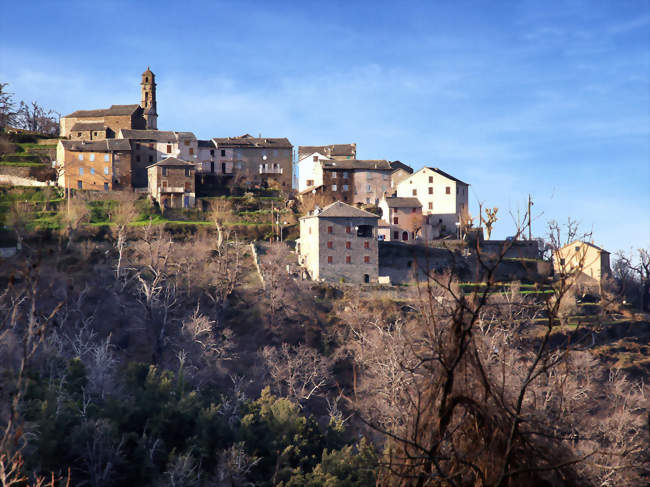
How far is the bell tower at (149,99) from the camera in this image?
8869 cm

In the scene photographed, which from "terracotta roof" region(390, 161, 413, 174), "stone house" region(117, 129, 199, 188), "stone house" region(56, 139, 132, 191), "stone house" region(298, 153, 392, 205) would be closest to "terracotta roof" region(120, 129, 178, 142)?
"stone house" region(117, 129, 199, 188)

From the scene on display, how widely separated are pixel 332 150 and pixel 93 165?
1099 inches

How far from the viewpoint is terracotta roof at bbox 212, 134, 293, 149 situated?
80.2 metres

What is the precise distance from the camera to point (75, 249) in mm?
59469

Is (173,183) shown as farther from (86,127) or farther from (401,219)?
(401,219)

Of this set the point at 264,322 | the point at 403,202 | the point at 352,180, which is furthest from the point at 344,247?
the point at 352,180

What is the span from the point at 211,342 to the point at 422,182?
30.7m

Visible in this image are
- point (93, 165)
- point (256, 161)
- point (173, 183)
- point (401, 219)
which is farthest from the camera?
point (256, 161)

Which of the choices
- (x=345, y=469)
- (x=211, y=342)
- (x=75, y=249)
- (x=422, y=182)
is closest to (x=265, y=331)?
(x=211, y=342)

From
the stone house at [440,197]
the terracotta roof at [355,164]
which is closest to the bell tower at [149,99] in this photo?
the terracotta roof at [355,164]

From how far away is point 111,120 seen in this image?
277 feet

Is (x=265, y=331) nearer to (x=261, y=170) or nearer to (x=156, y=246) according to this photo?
(x=156, y=246)

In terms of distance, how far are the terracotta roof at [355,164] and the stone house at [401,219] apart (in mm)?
7864

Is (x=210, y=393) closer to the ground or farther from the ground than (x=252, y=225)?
closer to the ground
